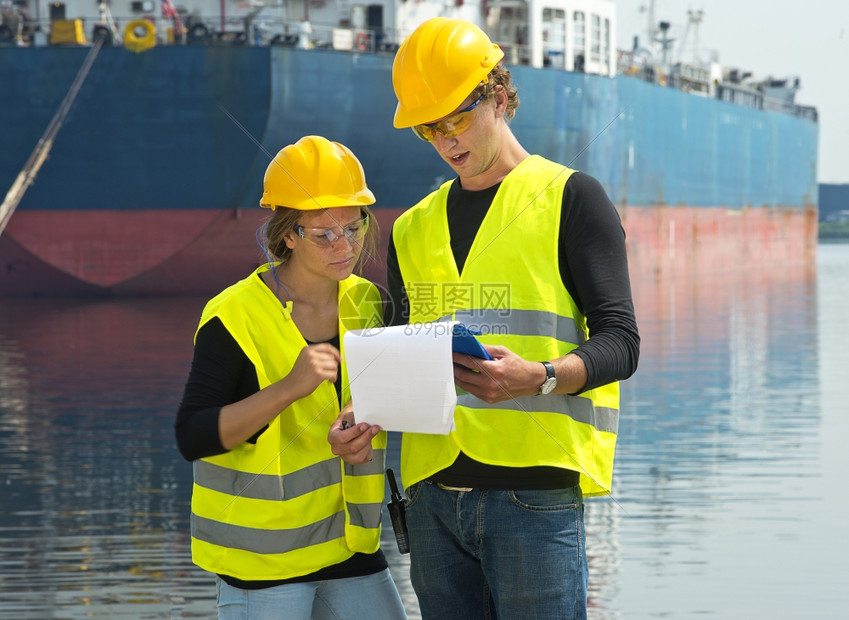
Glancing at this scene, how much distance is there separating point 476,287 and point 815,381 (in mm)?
8813

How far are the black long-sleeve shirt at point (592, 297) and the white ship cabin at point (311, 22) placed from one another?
61.3 ft

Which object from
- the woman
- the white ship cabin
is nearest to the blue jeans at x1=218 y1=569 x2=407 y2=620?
the woman

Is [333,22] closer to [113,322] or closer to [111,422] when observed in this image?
[113,322]

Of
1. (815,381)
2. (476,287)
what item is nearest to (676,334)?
(815,381)

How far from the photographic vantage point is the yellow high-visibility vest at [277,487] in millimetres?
2297

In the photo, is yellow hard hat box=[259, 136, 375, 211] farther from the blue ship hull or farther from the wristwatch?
the blue ship hull

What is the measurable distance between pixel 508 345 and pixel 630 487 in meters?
4.05

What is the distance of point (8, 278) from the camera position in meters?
20.8

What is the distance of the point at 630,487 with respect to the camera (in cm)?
607

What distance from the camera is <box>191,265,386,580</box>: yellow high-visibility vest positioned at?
230 centimetres

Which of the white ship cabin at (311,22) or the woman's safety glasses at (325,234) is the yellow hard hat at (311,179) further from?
the white ship cabin at (311,22)

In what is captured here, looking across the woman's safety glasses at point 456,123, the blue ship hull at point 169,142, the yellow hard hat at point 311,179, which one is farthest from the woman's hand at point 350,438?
the blue ship hull at point 169,142

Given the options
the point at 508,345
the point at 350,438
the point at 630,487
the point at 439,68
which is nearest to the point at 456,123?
the point at 439,68

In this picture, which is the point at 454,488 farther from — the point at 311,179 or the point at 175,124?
the point at 175,124
